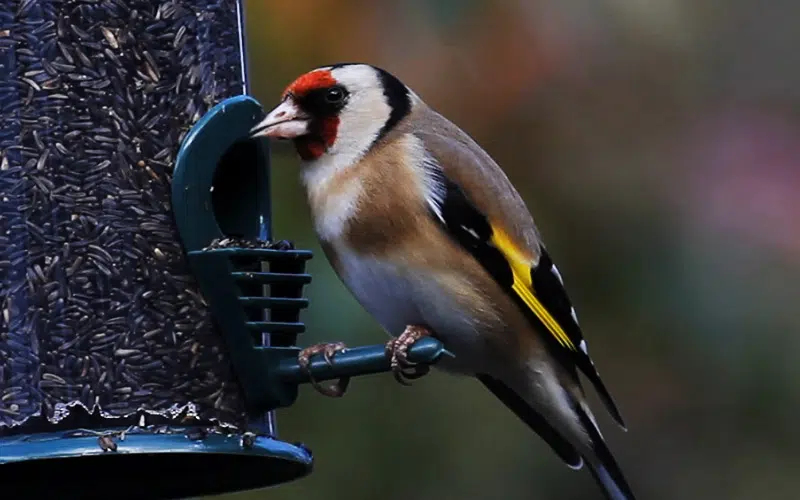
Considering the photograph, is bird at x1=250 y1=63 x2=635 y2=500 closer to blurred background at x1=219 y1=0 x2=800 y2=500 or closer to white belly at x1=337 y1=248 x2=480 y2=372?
white belly at x1=337 y1=248 x2=480 y2=372

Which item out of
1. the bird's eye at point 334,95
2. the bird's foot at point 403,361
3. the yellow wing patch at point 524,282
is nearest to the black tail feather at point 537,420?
the yellow wing patch at point 524,282

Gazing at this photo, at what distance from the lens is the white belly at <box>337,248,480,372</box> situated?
20.9 feet

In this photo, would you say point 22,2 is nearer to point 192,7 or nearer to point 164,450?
point 192,7

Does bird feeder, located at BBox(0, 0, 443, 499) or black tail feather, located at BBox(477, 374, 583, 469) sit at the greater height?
bird feeder, located at BBox(0, 0, 443, 499)

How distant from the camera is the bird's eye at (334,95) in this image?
660cm

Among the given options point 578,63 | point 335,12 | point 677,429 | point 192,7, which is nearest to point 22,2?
point 192,7

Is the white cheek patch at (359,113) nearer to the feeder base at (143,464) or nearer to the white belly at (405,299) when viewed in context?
the white belly at (405,299)

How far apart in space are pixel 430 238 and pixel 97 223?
1120 mm

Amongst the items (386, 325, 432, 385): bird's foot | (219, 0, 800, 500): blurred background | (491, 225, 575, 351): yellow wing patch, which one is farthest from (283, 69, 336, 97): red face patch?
(219, 0, 800, 500): blurred background

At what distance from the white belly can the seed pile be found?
636 mm

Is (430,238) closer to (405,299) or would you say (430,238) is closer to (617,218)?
(405,299)

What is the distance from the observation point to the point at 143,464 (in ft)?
19.4

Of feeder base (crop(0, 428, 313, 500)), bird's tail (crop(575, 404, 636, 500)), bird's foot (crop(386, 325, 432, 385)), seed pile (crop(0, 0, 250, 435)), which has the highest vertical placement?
seed pile (crop(0, 0, 250, 435))

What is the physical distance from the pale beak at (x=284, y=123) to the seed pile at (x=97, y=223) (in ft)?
0.87
